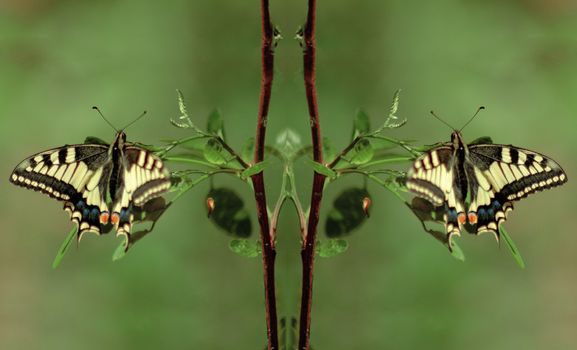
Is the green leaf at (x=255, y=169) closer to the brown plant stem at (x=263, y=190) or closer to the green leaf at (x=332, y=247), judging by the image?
the brown plant stem at (x=263, y=190)

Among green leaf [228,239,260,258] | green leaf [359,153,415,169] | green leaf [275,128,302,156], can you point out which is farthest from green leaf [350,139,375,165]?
green leaf [228,239,260,258]

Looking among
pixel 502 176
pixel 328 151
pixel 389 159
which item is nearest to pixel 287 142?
pixel 328 151

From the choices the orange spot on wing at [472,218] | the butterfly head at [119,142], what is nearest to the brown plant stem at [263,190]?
the butterfly head at [119,142]

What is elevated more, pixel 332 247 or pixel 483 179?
pixel 483 179

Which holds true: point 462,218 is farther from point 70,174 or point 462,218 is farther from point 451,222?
point 70,174

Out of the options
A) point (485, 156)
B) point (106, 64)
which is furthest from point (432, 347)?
point (106, 64)
